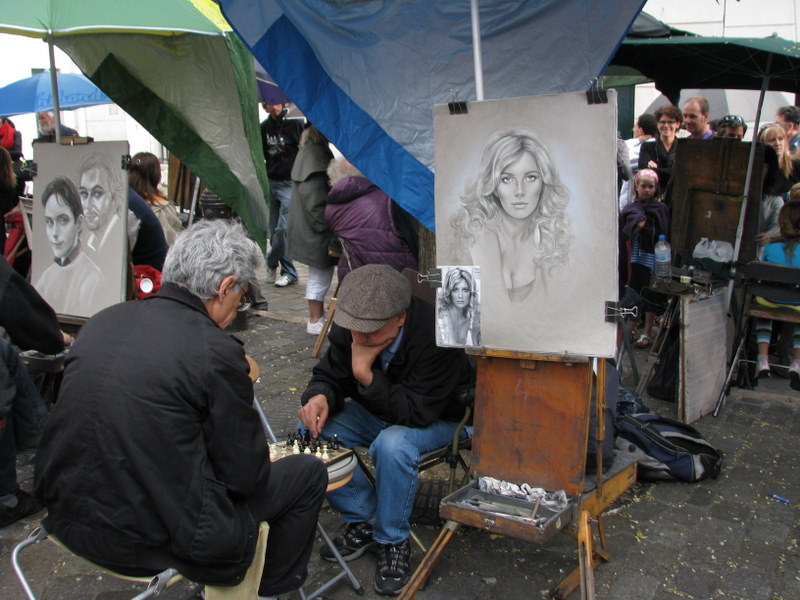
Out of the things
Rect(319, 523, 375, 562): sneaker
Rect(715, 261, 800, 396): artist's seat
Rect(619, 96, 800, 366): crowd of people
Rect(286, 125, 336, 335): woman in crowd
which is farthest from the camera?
Rect(286, 125, 336, 335): woman in crowd

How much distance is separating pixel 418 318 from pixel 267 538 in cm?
100

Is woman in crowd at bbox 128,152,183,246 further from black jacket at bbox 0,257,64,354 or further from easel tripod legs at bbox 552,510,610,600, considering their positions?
easel tripod legs at bbox 552,510,610,600

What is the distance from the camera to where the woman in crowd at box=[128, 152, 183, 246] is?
4.65m

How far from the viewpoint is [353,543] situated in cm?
282

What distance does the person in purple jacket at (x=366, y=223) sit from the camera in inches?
184

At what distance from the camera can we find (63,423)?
6.03ft

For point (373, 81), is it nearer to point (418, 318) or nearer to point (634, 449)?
point (418, 318)

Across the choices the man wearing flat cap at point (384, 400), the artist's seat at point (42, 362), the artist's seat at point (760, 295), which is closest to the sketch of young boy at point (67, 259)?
the artist's seat at point (42, 362)

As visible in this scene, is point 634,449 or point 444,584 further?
point 634,449

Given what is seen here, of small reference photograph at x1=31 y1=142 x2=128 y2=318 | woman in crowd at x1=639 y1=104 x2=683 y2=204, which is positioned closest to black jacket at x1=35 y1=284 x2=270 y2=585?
small reference photograph at x1=31 y1=142 x2=128 y2=318

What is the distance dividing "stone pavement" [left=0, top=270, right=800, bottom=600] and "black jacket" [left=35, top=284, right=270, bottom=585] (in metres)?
0.83

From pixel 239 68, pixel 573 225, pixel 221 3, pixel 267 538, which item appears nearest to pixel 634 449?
pixel 573 225

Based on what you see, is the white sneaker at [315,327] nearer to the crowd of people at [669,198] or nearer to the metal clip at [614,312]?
the crowd of people at [669,198]

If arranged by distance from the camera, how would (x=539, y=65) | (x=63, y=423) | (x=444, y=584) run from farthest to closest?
(x=539, y=65), (x=444, y=584), (x=63, y=423)
